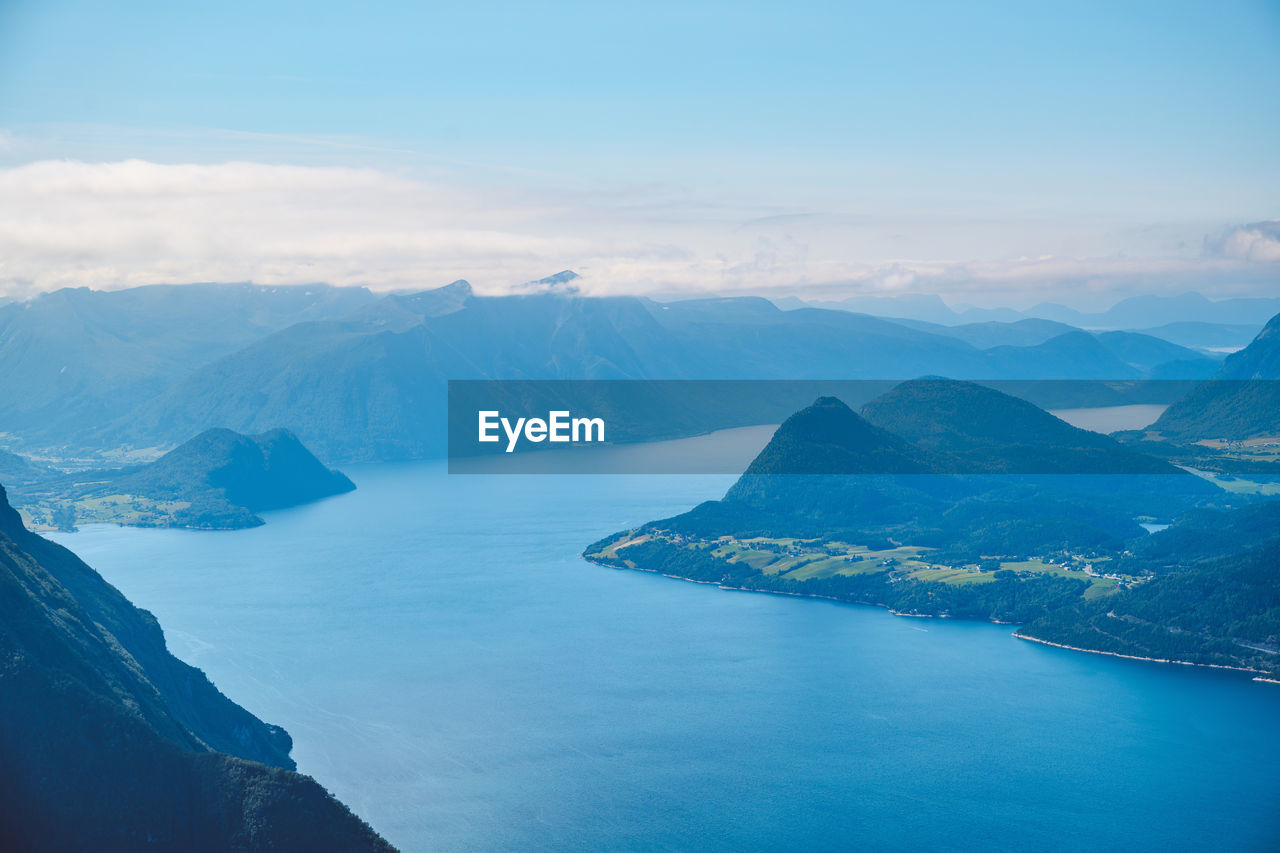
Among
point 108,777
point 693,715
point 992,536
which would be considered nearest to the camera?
point 108,777

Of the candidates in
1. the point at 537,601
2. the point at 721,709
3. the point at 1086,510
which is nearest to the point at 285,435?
the point at 537,601

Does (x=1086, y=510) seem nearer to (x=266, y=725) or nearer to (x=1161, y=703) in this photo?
(x=1161, y=703)

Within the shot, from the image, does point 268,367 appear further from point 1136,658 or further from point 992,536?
point 1136,658

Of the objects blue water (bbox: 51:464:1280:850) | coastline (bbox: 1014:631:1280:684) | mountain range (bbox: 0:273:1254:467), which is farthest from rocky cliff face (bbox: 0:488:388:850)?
mountain range (bbox: 0:273:1254:467)

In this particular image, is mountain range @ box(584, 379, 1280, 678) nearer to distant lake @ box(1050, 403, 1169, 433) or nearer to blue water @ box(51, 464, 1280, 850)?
blue water @ box(51, 464, 1280, 850)

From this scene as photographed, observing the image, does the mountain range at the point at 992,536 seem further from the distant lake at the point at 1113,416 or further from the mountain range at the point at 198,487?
the distant lake at the point at 1113,416

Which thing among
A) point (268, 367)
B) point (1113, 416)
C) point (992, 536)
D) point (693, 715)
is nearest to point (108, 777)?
point (693, 715)
